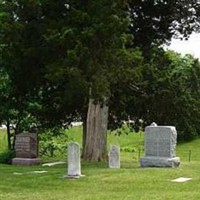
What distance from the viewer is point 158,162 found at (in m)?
20.0

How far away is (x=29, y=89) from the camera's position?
22.9 meters

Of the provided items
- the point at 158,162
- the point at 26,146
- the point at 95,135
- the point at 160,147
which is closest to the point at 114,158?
the point at 158,162

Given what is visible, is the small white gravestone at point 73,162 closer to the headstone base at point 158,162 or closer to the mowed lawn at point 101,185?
the mowed lawn at point 101,185

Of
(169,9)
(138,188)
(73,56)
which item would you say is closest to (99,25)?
(73,56)

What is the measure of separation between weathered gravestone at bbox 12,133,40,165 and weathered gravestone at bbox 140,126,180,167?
15.0 ft

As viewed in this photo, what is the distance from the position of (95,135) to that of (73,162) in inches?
323

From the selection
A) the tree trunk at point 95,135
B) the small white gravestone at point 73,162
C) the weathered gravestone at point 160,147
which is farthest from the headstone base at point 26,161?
the small white gravestone at point 73,162

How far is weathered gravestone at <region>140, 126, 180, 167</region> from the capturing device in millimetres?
20062

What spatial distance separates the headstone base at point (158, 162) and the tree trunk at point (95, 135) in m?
4.18

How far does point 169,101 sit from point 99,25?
987 cm

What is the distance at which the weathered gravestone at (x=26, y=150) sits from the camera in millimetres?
22609

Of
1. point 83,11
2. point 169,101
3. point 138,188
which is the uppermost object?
point 83,11

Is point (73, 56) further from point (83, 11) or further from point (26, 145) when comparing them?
point (26, 145)

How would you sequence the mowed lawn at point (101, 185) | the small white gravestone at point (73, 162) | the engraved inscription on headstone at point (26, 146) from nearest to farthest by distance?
the mowed lawn at point (101, 185), the small white gravestone at point (73, 162), the engraved inscription on headstone at point (26, 146)
